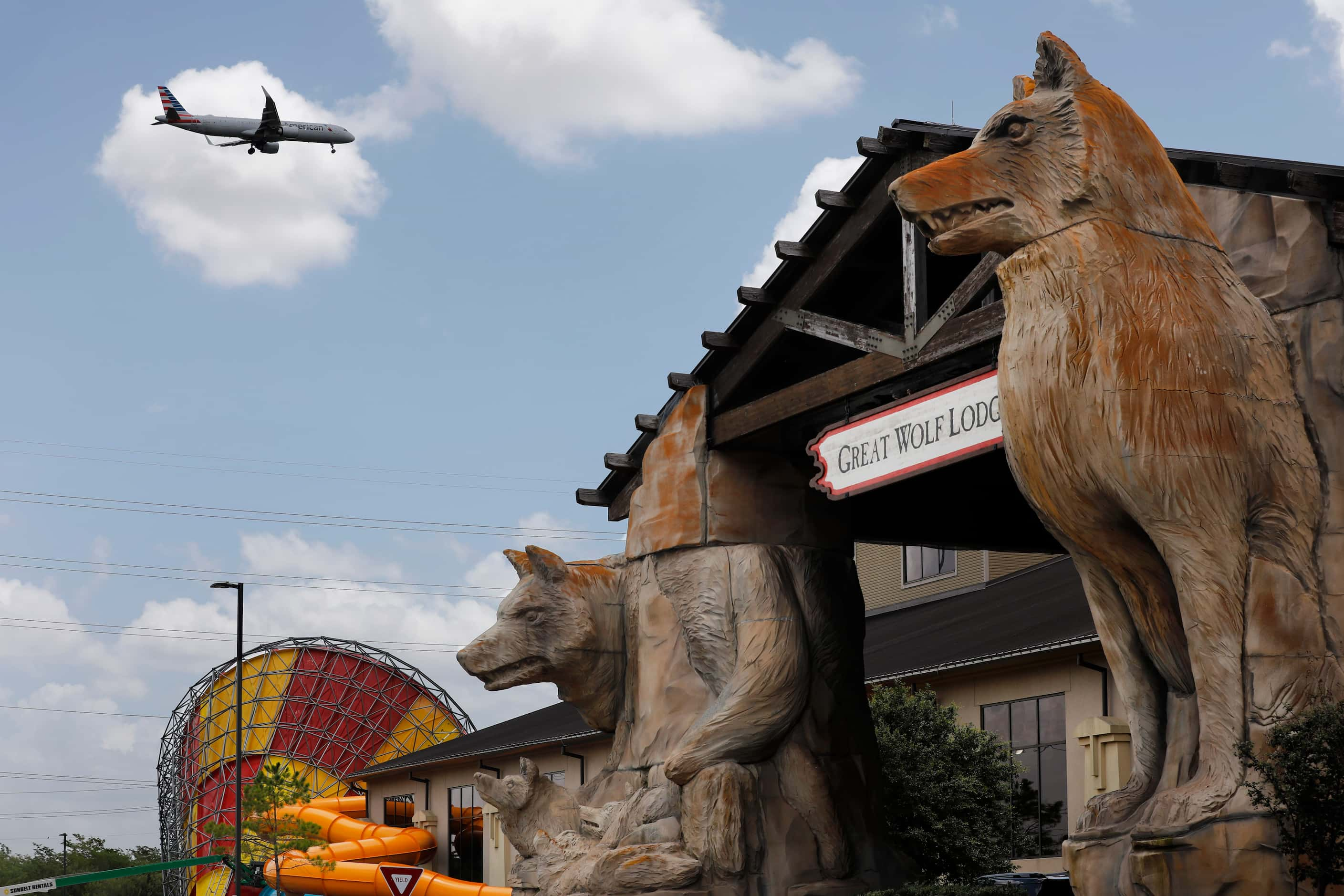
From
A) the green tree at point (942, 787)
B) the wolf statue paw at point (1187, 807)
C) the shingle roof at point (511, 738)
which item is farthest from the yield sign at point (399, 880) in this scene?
the wolf statue paw at point (1187, 807)

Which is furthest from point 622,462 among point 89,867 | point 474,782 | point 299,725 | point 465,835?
point 89,867

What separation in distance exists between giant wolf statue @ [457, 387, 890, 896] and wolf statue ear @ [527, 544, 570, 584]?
0.01 m

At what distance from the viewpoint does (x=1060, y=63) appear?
8398mm

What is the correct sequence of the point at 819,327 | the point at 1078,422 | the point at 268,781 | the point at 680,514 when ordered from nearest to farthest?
the point at 1078,422 < the point at 819,327 < the point at 680,514 < the point at 268,781

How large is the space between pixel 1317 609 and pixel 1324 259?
1.78 metres

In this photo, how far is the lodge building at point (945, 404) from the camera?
28.1 feet

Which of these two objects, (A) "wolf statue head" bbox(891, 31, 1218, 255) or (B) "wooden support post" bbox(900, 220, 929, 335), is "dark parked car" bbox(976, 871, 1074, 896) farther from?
(A) "wolf statue head" bbox(891, 31, 1218, 255)

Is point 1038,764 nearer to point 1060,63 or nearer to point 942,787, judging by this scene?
point 942,787

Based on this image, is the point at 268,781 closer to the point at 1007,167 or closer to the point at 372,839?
the point at 372,839

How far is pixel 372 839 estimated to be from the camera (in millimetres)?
35750

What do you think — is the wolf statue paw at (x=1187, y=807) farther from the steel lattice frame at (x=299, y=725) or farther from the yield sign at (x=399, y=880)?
the steel lattice frame at (x=299, y=725)

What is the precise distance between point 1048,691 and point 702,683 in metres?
8.75

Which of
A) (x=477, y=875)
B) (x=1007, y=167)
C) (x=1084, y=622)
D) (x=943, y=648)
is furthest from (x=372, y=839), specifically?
(x=1007, y=167)

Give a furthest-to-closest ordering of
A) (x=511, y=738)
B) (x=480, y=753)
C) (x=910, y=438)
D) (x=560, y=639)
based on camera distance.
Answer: (x=511, y=738) < (x=480, y=753) < (x=560, y=639) < (x=910, y=438)
